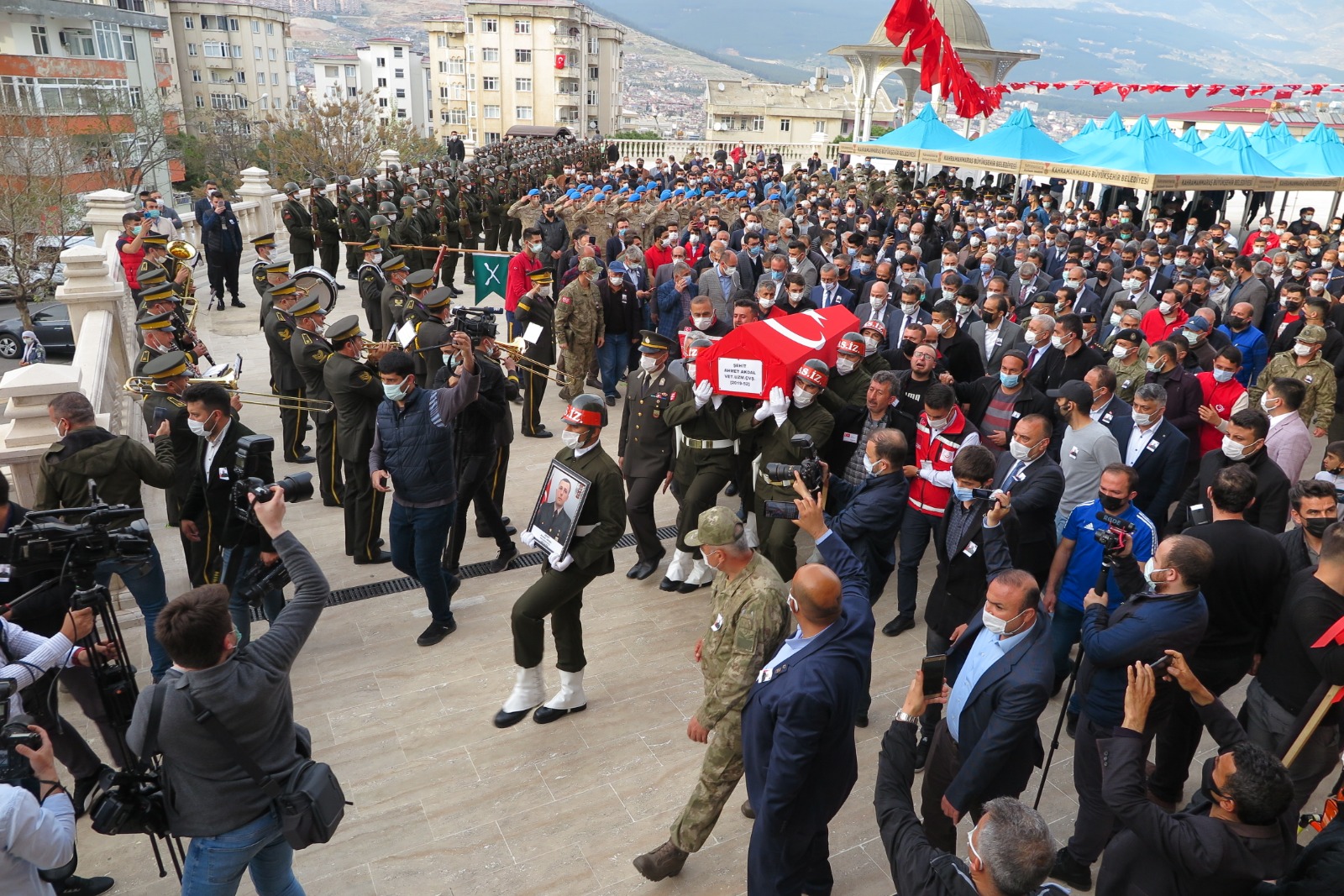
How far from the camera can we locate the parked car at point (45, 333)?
627 inches

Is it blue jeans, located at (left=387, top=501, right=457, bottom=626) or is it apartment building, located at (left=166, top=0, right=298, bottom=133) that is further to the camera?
apartment building, located at (left=166, top=0, right=298, bottom=133)

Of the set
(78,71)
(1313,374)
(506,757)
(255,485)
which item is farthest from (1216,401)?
(78,71)

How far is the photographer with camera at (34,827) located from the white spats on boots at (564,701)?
257 cm

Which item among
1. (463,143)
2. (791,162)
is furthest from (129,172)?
(791,162)

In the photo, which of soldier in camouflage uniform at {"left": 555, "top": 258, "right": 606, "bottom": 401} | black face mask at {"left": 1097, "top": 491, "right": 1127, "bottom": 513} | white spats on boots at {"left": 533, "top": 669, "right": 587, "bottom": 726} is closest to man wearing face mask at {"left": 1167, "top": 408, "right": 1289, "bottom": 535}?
black face mask at {"left": 1097, "top": 491, "right": 1127, "bottom": 513}

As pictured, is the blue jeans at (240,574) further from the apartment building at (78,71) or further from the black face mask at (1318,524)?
the apartment building at (78,71)

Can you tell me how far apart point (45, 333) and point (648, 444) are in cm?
1453

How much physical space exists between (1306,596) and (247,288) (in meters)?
15.6

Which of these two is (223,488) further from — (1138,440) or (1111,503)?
(1138,440)

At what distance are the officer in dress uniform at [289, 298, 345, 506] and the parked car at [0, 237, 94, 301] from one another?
16.2 meters

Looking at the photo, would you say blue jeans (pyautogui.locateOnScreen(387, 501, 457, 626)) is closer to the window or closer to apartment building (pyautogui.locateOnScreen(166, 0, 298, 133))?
the window

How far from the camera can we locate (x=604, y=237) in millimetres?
15914

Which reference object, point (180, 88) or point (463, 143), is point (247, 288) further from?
point (180, 88)

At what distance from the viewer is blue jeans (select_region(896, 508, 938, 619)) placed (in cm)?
573
